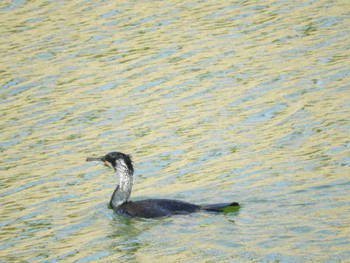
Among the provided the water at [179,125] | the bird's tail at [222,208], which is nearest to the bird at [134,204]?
the bird's tail at [222,208]

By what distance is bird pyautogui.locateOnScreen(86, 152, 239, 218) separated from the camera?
12.6 m

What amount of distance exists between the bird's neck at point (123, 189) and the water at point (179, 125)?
28cm

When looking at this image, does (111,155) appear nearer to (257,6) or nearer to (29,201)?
(29,201)

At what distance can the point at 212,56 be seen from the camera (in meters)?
19.8

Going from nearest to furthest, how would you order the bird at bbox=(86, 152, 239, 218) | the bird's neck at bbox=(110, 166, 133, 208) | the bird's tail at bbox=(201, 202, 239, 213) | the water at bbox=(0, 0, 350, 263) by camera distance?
the water at bbox=(0, 0, 350, 263) < the bird's tail at bbox=(201, 202, 239, 213) < the bird at bbox=(86, 152, 239, 218) < the bird's neck at bbox=(110, 166, 133, 208)

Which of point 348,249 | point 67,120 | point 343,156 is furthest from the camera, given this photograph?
point 67,120

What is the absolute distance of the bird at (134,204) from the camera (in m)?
12.6

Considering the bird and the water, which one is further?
the bird

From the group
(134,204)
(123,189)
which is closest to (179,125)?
(123,189)

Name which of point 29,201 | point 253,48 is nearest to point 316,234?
point 29,201

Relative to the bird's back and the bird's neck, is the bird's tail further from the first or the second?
the bird's neck

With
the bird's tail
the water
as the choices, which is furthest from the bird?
the water

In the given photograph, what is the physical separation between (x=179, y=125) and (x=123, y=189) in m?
3.32

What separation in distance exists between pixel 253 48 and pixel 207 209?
7787 mm
